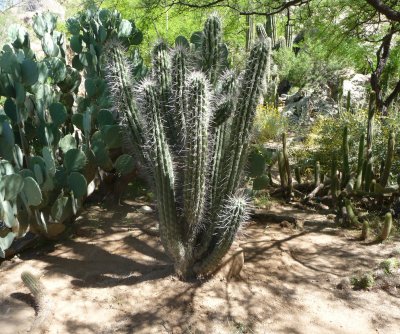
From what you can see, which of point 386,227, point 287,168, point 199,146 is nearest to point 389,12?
point 287,168

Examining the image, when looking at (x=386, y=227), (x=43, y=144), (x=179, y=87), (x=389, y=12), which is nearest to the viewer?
(x=179, y=87)

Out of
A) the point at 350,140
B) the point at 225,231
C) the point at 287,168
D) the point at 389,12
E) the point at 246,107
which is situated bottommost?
the point at 225,231

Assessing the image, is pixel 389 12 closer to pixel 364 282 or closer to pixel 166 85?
pixel 166 85

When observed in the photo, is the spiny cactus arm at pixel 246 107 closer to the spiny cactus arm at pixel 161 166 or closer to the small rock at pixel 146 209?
the spiny cactus arm at pixel 161 166

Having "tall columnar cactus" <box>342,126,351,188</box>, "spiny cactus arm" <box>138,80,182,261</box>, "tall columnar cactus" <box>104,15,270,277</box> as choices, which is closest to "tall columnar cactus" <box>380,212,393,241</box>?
"tall columnar cactus" <box>342,126,351,188</box>

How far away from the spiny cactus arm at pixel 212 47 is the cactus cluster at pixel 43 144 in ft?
3.20

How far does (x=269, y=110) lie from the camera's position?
405 inches

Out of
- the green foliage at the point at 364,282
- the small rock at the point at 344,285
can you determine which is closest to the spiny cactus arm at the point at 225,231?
the small rock at the point at 344,285

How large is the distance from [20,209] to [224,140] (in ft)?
5.48

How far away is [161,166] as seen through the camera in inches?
120

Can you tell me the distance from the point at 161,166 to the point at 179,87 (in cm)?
64

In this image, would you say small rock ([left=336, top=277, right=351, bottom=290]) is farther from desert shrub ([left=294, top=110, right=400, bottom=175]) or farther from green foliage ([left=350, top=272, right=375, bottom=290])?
desert shrub ([left=294, top=110, right=400, bottom=175])

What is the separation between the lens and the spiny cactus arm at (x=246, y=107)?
9.89 feet

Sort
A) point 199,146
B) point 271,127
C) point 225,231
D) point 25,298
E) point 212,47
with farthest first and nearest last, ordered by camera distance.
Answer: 1. point 271,127
2. point 212,47
3. point 25,298
4. point 225,231
5. point 199,146
